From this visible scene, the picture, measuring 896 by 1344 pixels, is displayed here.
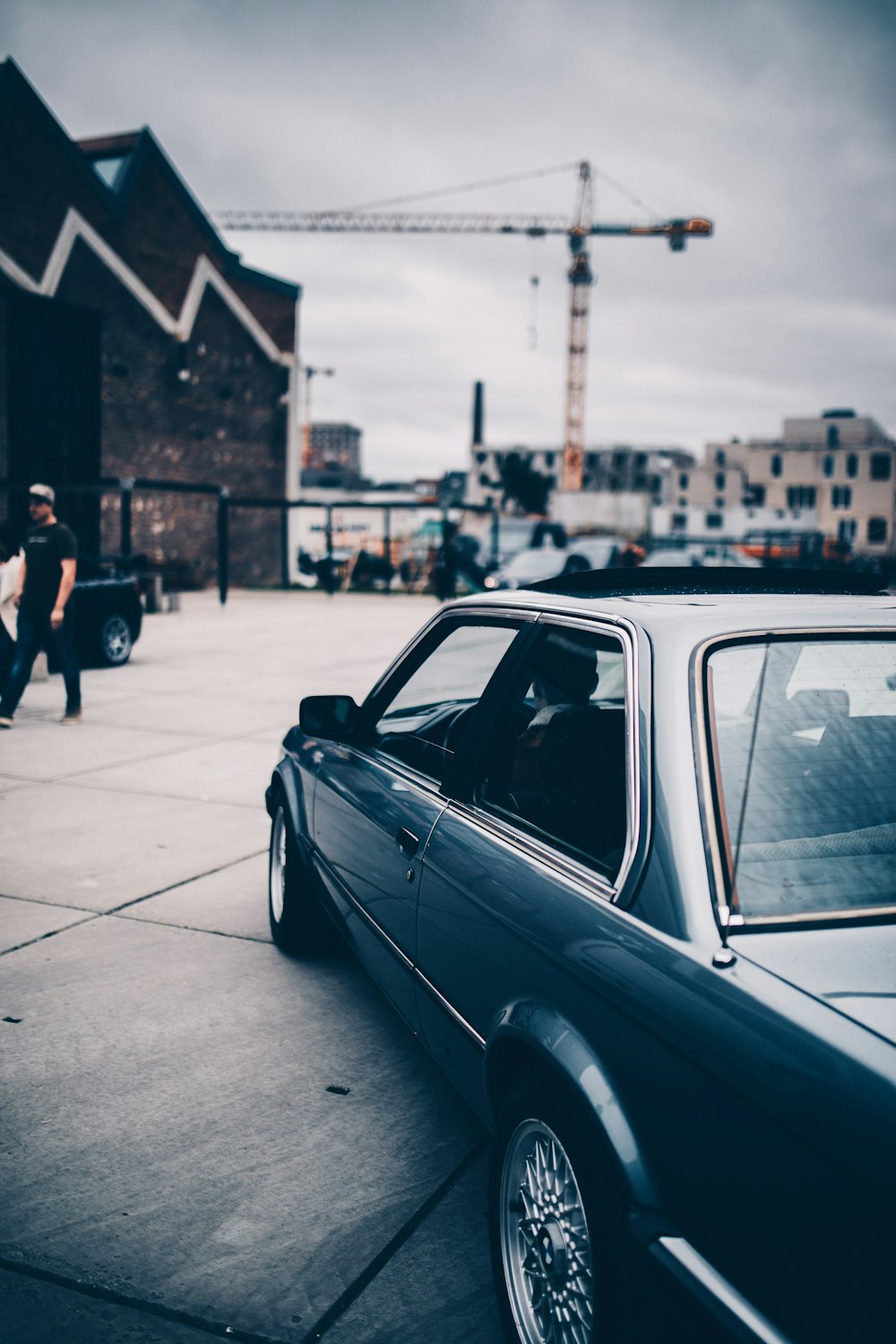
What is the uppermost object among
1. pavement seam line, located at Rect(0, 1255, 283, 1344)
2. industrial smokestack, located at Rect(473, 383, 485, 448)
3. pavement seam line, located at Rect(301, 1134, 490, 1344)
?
industrial smokestack, located at Rect(473, 383, 485, 448)

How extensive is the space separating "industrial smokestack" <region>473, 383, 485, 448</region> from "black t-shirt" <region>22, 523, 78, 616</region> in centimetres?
13269

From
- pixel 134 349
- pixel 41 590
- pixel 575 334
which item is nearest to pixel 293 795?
pixel 41 590

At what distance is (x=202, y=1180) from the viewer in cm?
296

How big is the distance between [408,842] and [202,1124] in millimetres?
1014

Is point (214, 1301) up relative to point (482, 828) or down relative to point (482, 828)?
down

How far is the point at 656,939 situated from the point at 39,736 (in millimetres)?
7916

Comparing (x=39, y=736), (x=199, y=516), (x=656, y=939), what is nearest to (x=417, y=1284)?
(x=656, y=939)

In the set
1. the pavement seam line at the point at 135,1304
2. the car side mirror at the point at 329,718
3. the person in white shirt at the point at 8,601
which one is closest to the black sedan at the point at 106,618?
the person in white shirt at the point at 8,601

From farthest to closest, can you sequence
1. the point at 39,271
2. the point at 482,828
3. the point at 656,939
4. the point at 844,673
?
the point at 39,271, the point at 482,828, the point at 844,673, the point at 656,939

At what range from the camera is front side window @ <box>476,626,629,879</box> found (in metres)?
2.29

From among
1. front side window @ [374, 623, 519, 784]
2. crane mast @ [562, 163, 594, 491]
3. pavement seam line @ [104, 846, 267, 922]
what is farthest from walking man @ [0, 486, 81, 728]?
crane mast @ [562, 163, 594, 491]

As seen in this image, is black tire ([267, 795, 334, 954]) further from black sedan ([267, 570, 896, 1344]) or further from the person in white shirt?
the person in white shirt

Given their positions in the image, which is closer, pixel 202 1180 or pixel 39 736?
pixel 202 1180

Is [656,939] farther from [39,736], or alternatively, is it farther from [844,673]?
[39,736]
